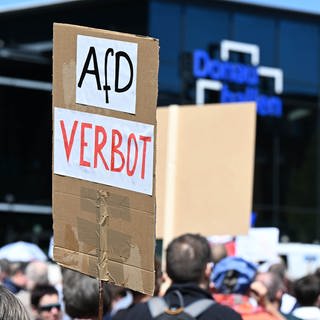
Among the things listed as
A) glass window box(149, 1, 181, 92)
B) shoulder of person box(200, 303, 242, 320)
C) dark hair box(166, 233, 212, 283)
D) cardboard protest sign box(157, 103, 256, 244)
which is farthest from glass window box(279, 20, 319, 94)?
shoulder of person box(200, 303, 242, 320)

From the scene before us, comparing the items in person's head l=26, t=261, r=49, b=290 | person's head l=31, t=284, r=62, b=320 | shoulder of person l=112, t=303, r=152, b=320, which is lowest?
person's head l=26, t=261, r=49, b=290

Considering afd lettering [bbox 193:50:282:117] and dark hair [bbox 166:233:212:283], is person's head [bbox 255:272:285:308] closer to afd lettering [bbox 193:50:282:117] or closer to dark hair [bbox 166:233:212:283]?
dark hair [bbox 166:233:212:283]

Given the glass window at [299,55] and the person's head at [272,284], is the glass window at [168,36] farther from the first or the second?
the person's head at [272,284]

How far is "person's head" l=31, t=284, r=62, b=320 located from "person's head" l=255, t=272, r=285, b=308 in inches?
42.8

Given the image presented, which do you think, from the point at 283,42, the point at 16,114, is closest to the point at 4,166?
the point at 16,114

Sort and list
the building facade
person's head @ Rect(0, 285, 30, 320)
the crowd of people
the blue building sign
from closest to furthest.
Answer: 1. person's head @ Rect(0, 285, 30, 320)
2. the crowd of people
3. the building facade
4. the blue building sign

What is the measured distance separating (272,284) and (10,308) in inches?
123

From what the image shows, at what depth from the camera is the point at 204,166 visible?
5.56 m

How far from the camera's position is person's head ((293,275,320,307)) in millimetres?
5199

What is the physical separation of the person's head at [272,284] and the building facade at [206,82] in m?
15.7

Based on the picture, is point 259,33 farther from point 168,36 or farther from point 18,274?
point 18,274

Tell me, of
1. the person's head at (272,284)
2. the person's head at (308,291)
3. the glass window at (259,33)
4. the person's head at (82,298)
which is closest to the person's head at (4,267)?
the person's head at (272,284)

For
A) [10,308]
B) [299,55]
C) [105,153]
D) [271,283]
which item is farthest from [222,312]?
[299,55]

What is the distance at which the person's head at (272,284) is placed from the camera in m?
5.12
